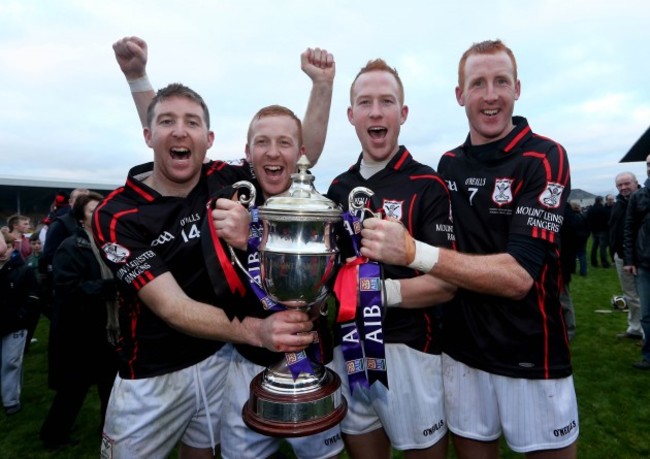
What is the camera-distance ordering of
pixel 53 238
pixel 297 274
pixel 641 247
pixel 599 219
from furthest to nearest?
pixel 599 219
pixel 641 247
pixel 53 238
pixel 297 274

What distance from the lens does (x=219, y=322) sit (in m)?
2.04

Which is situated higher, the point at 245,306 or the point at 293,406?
the point at 245,306

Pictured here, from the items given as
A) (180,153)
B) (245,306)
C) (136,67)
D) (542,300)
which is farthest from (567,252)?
(136,67)

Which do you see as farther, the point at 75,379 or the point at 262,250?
the point at 75,379

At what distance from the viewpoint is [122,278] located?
222cm

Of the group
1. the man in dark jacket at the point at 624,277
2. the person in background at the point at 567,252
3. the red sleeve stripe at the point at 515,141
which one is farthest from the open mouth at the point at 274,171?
the man in dark jacket at the point at 624,277

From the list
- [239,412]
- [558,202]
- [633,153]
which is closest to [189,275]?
[239,412]

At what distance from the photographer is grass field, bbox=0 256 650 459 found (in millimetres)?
4047

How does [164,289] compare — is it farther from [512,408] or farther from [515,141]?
[515,141]

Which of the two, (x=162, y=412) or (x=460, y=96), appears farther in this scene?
(x=460, y=96)

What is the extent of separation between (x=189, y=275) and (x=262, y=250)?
2.26 feet

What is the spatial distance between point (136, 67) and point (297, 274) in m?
1.95

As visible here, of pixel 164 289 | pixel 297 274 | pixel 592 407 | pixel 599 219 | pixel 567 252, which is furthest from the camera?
pixel 599 219

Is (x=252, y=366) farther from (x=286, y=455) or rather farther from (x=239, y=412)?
(x=286, y=455)
